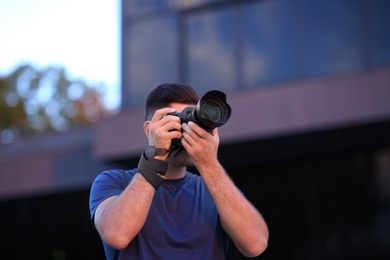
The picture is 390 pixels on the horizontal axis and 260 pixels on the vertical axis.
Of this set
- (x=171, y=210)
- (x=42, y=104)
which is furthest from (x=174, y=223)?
(x=42, y=104)

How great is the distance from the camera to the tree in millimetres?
27234

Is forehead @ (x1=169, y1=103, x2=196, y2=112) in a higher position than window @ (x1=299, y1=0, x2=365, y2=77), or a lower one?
lower

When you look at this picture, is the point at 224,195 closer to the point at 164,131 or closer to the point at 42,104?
the point at 164,131

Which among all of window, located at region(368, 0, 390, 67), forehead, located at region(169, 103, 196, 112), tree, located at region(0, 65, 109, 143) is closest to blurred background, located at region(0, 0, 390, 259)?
window, located at region(368, 0, 390, 67)

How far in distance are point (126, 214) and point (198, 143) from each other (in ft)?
1.11

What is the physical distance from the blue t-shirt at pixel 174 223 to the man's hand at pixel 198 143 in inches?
7.1

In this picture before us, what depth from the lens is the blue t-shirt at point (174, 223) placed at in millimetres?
2240

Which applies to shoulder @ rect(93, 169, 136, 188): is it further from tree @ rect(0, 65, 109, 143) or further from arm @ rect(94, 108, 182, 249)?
tree @ rect(0, 65, 109, 143)

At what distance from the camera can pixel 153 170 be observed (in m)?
2.23

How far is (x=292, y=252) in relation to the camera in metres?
9.05

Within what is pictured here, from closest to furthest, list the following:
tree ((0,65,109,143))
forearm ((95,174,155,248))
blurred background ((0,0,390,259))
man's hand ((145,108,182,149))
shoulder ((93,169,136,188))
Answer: forearm ((95,174,155,248))
man's hand ((145,108,182,149))
shoulder ((93,169,136,188))
blurred background ((0,0,390,259))
tree ((0,65,109,143))

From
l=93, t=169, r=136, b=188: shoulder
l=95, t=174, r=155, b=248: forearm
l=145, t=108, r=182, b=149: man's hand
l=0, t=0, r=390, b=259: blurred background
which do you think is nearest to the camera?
l=95, t=174, r=155, b=248: forearm

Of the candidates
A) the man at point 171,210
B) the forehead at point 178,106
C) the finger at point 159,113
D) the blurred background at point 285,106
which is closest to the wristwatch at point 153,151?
the man at point 171,210

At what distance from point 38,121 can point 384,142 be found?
2154 cm
